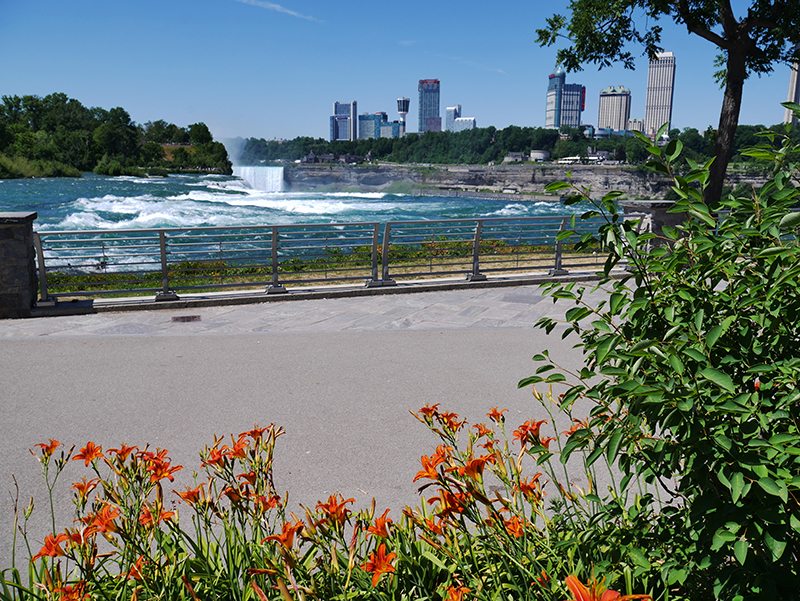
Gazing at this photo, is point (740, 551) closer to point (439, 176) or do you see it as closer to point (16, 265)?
point (16, 265)

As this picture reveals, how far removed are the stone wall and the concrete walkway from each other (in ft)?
1.16

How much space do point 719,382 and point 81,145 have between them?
134636 mm

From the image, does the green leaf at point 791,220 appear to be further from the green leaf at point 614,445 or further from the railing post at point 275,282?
the railing post at point 275,282

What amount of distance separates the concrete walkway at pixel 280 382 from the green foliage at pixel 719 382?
2064 millimetres

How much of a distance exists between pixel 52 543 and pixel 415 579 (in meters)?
1.17

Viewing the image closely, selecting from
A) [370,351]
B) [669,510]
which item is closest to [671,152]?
[669,510]

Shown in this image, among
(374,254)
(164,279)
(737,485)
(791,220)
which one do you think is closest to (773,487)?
(737,485)

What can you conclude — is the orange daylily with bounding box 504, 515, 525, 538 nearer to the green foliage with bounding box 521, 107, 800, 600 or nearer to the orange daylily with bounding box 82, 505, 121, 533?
the green foliage with bounding box 521, 107, 800, 600

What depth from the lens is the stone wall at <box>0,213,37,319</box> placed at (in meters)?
8.52

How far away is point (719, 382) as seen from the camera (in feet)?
5.08

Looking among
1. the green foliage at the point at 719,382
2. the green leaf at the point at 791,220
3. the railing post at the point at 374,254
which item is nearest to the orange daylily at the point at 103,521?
the green foliage at the point at 719,382

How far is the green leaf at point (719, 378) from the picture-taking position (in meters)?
1.52

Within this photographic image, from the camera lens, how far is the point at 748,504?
1639mm

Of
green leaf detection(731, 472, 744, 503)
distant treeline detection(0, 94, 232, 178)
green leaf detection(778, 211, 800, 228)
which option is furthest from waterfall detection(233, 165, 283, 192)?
green leaf detection(731, 472, 744, 503)
